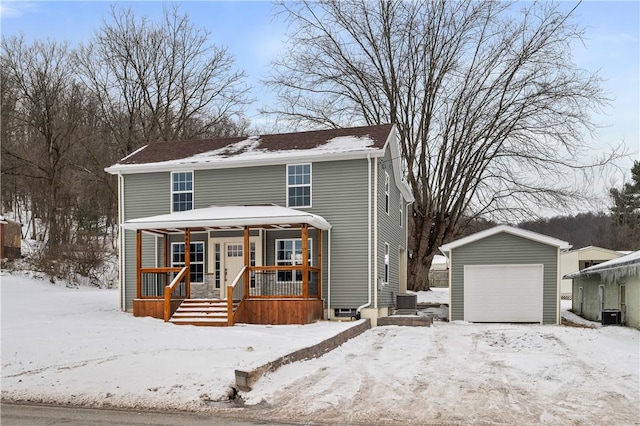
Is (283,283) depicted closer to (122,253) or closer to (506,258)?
(122,253)

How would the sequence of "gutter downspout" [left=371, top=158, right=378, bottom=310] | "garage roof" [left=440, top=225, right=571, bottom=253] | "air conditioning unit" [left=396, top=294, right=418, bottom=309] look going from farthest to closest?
"air conditioning unit" [left=396, top=294, right=418, bottom=309] → "garage roof" [left=440, top=225, right=571, bottom=253] → "gutter downspout" [left=371, top=158, right=378, bottom=310]

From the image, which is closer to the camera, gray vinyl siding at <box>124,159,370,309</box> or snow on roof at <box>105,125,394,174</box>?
gray vinyl siding at <box>124,159,370,309</box>

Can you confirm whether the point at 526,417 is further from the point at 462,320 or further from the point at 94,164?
the point at 94,164

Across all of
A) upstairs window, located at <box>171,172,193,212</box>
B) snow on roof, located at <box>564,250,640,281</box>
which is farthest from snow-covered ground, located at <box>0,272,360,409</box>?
snow on roof, located at <box>564,250,640,281</box>

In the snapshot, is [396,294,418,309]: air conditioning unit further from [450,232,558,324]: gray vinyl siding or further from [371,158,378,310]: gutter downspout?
[371,158,378,310]: gutter downspout

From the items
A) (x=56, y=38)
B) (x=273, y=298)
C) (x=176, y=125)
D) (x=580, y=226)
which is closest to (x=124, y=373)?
(x=273, y=298)

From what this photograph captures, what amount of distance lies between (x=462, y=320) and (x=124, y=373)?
14507 millimetres

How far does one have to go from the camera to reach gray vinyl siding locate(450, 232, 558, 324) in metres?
20.5

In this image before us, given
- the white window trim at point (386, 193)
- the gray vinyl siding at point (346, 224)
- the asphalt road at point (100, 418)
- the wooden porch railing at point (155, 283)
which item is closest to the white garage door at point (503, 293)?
the white window trim at point (386, 193)

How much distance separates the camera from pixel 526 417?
285 inches

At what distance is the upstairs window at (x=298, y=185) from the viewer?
62.5 ft

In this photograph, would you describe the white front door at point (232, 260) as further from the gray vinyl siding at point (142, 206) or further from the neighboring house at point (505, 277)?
the neighboring house at point (505, 277)

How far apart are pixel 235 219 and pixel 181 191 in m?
4.25

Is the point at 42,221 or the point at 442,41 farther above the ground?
the point at 442,41
